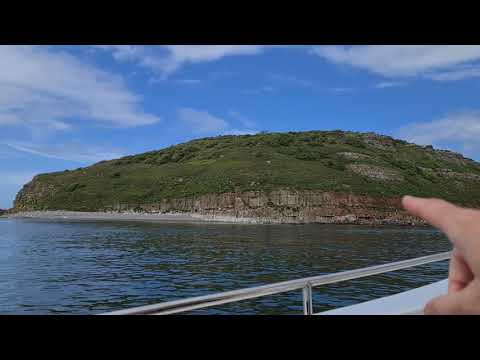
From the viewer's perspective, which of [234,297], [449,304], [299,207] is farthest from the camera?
[299,207]

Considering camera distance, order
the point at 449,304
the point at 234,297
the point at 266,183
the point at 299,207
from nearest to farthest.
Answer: the point at 449,304 < the point at 234,297 < the point at 299,207 < the point at 266,183

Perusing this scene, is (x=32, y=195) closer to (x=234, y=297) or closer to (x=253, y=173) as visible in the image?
(x=253, y=173)

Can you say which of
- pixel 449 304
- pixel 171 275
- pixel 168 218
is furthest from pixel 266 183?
pixel 449 304

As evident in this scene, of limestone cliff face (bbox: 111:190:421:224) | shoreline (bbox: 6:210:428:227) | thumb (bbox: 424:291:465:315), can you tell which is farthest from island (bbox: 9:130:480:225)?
thumb (bbox: 424:291:465:315)

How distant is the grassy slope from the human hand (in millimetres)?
125100

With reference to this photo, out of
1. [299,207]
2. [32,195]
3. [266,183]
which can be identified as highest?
[266,183]

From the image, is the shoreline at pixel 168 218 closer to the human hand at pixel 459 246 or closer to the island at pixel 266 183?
the island at pixel 266 183

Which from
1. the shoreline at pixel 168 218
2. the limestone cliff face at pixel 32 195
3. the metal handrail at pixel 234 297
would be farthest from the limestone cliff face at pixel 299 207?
the metal handrail at pixel 234 297

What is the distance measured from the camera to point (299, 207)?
122m

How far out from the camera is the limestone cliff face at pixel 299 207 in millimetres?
117562

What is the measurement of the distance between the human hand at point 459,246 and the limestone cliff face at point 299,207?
113m

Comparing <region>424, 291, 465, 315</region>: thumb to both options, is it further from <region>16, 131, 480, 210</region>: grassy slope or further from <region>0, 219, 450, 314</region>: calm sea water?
<region>16, 131, 480, 210</region>: grassy slope

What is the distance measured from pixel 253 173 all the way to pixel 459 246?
134345 mm
